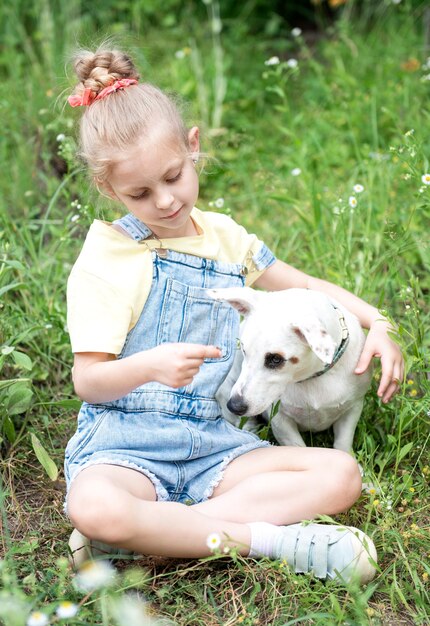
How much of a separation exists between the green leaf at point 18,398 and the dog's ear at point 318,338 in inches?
37.1

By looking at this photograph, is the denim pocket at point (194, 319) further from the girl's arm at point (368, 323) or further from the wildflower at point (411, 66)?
the wildflower at point (411, 66)

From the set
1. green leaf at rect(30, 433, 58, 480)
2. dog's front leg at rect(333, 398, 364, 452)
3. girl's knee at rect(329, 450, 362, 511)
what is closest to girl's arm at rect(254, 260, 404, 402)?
dog's front leg at rect(333, 398, 364, 452)

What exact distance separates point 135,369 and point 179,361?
138 mm

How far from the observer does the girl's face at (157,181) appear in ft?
6.90

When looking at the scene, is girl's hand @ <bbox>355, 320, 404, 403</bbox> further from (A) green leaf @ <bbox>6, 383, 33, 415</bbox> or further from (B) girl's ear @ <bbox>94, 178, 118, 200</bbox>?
(A) green leaf @ <bbox>6, 383, 33, 415</bbox>

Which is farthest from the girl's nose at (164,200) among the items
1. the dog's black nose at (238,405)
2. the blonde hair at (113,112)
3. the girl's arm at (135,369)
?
the dog's black nose at (238,405)

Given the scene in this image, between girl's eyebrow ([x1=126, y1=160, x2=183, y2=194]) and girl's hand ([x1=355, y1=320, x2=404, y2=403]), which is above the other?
girl's eyebrow ([x1=126, y1=160, x2=183, y2=194])

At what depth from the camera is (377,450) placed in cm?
255

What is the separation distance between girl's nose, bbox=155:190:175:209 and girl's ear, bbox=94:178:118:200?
17cm

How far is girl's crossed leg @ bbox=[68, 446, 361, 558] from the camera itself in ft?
6.30

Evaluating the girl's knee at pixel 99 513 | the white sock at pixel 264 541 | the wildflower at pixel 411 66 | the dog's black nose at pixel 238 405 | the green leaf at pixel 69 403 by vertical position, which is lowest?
the white sock at pixel 264 541

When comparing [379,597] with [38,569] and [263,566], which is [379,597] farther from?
[38,569]

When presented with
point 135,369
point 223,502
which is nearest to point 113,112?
point 135,369

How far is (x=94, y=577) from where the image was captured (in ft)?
5.92
